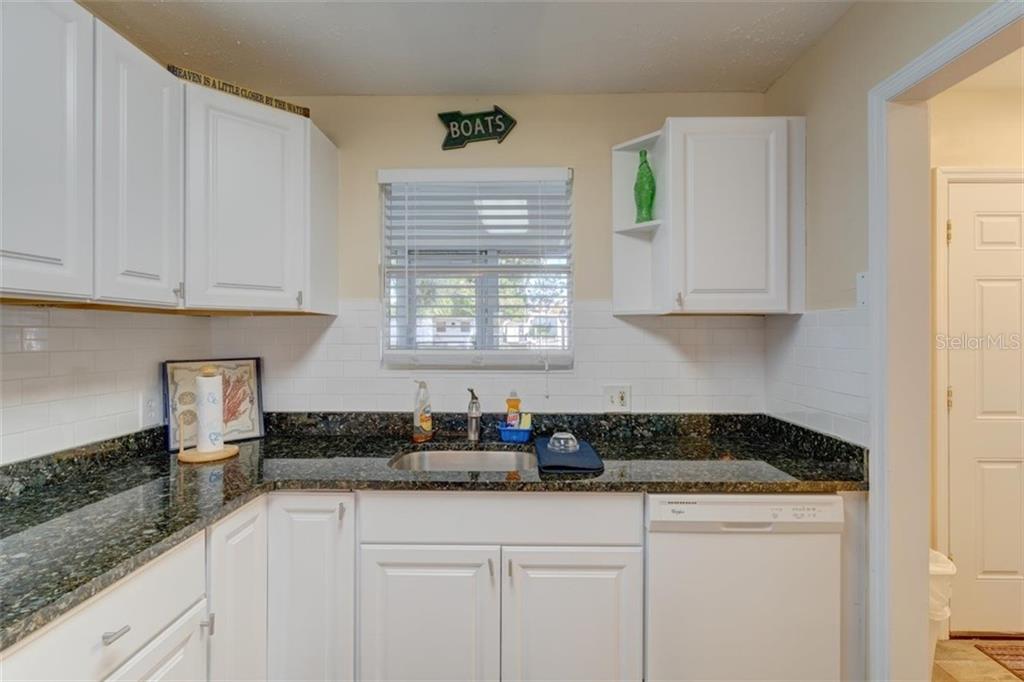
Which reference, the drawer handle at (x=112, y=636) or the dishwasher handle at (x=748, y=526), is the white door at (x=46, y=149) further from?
the dishwasher handle at (x=748, y=526)

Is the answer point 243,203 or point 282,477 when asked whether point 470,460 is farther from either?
point 243,203

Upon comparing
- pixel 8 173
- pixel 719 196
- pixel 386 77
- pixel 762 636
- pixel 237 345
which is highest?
pixel 386 77

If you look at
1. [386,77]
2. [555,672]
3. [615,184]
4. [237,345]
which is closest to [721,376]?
[615,184]

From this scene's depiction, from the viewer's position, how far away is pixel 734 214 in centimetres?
177

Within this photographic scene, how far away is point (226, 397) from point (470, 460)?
3.42 ft

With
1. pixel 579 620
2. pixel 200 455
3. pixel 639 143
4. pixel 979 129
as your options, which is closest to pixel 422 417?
pixel 200 455

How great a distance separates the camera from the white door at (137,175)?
4.08 feet

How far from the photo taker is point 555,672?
1485 mm

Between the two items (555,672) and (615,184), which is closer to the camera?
(555,672)

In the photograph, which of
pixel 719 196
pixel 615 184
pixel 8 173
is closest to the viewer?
pixel 8 173

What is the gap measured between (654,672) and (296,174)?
2.10 meters

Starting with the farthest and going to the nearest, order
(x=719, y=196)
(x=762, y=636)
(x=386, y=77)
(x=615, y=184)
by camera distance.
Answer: (x=615, y=184) → (x=386, y=77) → (x=719, y=196) → (x=762, y=636)

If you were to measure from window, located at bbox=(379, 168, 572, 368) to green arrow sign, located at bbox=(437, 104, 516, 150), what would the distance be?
0.63 ft

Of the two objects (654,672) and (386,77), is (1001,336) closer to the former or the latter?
(654,672)
